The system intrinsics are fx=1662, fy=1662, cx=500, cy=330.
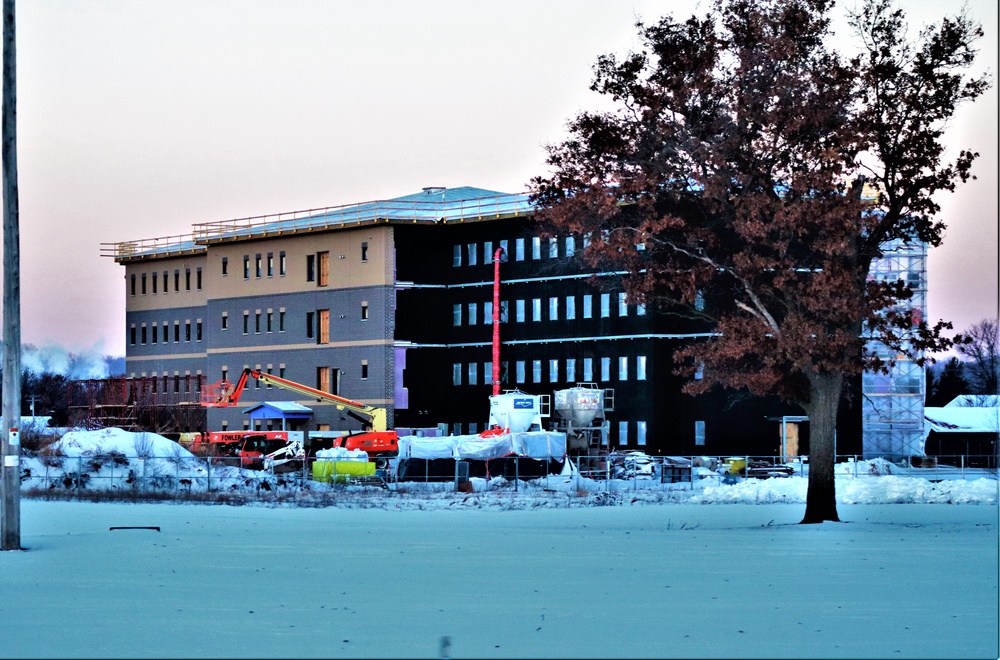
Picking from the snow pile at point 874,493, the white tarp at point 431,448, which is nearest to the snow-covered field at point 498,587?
the snow pile at point 874,493

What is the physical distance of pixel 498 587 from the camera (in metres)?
21.6

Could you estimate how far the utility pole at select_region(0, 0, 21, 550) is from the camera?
27.4 m

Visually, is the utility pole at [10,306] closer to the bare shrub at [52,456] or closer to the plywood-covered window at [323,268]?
the bare shrub at [52,456]

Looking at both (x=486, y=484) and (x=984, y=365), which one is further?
(x=984, y=365)

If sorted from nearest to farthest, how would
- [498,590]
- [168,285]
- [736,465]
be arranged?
1. [498,590]
2. [736,465]
3. [168,285]

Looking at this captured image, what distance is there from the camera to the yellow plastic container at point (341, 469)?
59906mm

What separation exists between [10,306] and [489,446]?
4311 cm

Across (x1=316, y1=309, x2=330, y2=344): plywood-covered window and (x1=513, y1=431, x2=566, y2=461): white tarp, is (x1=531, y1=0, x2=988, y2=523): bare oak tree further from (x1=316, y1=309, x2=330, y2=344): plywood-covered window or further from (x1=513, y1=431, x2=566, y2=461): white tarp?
(x1=316, y1=309, x2=330, y2=344): plywood-covered window

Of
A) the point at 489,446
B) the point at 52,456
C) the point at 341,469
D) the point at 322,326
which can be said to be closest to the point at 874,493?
the point at 341,469

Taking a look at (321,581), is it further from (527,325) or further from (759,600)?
(527,325)

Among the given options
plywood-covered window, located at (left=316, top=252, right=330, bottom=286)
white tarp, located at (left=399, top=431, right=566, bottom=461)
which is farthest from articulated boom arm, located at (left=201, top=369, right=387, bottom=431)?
white tarp, located at (left=399, top=431, right=566, bottom=461)

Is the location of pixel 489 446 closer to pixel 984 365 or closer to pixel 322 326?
pixel 322 326

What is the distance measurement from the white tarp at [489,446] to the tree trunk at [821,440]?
3165 centimetres

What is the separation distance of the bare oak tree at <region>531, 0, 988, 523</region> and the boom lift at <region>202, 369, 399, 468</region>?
3577cm
